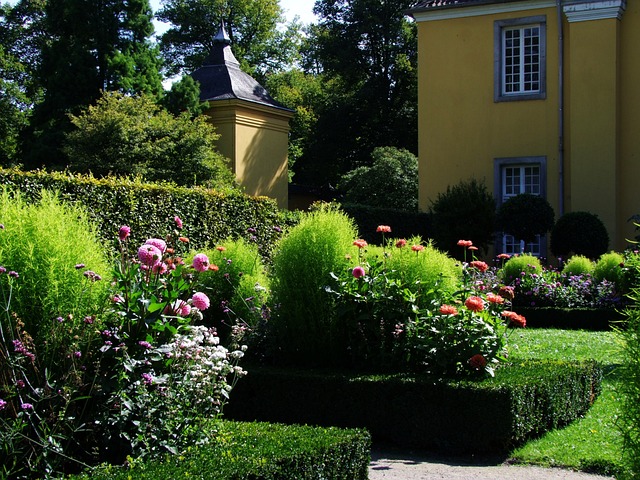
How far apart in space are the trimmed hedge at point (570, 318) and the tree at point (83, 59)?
1322 cm

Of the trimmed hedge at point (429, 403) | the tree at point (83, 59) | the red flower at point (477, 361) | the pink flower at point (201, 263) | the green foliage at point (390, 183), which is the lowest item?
the trimmed hedge at point (429, 403)

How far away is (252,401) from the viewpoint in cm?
764

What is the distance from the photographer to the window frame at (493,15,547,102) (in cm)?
2314

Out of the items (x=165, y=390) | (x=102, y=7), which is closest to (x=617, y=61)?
(x=102, y=7)

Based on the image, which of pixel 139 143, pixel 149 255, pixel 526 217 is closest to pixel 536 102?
pixel 526 217

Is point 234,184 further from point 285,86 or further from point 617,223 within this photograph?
point 285,86

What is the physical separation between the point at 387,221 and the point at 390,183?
8309 millimetres

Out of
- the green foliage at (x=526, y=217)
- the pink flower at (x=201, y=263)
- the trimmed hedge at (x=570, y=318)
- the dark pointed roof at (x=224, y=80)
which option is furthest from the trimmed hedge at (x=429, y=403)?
the dark pointed roof at (x=224, y=80)

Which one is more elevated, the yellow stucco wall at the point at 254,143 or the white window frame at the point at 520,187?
the yellow stucco wall at the point at 254,143

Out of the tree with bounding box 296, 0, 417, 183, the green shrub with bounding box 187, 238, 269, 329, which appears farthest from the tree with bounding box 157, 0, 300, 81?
the green shrub with bounding box 187, 238, 269, 329

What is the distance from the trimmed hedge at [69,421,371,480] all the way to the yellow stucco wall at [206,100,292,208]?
21.1 metres

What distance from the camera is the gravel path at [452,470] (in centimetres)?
600

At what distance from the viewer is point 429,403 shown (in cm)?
690

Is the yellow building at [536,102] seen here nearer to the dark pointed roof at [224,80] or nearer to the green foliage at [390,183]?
the green foliage at [390,183]
